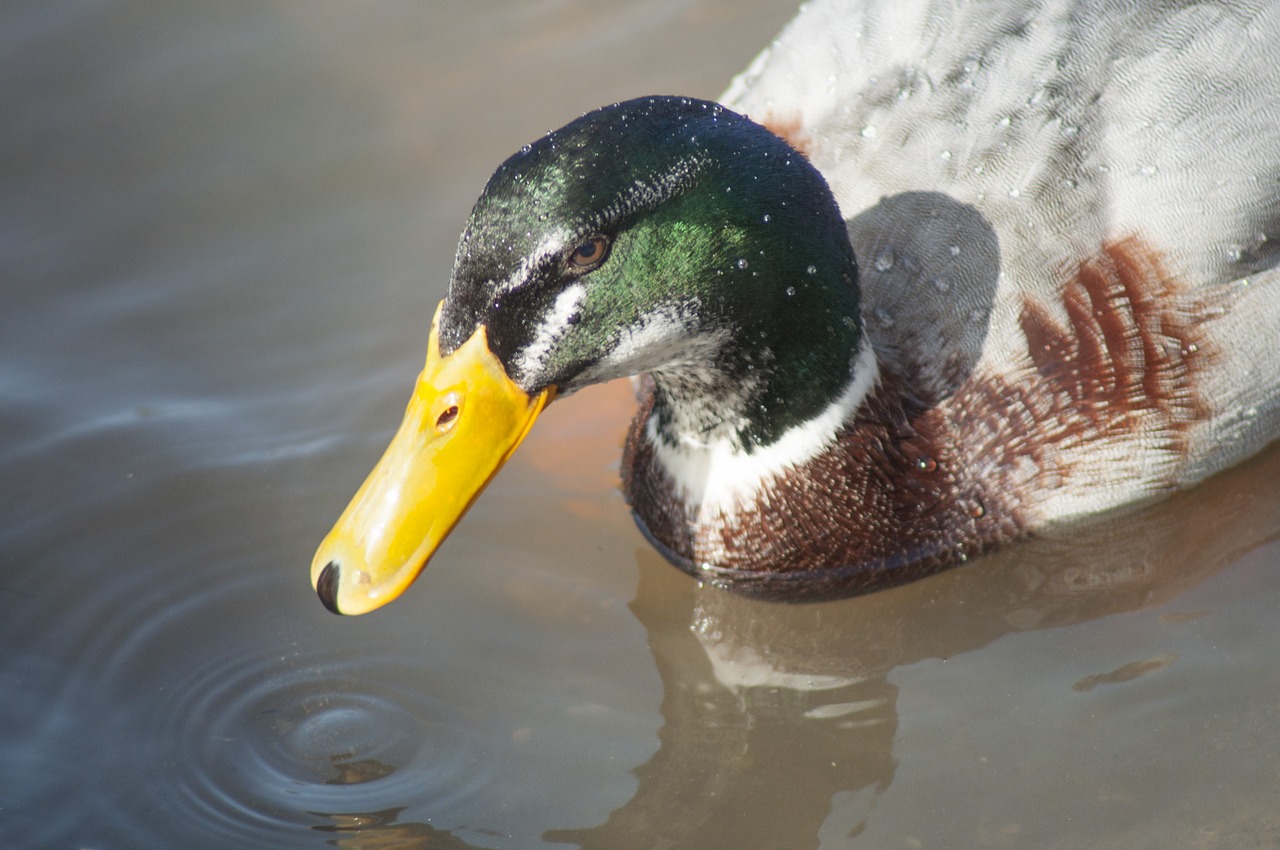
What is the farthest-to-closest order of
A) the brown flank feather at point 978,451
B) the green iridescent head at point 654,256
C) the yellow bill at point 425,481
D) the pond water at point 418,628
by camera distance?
the brown flank feather at point 978,451, the pond water at point 418,628, the yellow bill at point 425,481, the green iridescent head at point 654,256

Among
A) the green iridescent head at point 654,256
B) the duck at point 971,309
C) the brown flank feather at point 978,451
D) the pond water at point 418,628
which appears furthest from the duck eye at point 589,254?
the pond water at point 418,628

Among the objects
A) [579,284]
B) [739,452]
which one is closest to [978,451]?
[739,452]

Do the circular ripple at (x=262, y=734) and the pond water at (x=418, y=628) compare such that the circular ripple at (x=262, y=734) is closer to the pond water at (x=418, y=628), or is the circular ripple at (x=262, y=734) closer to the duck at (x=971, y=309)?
the pond water at (x=418, y=628)

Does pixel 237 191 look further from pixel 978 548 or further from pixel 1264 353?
pixel 1264 353

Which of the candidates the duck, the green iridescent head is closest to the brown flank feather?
the duck

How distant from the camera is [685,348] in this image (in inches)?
128

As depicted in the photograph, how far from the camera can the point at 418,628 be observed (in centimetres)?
379

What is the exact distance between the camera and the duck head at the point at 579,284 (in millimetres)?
2928

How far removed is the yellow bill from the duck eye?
0.24 m

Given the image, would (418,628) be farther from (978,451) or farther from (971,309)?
(971,309)

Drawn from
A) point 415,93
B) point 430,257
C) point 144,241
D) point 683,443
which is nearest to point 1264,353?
point 683,443

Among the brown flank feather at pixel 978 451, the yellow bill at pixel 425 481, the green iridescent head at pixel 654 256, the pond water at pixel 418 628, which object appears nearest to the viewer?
the green iridescent head at pixel 654 256

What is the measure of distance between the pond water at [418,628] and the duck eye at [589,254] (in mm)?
1160

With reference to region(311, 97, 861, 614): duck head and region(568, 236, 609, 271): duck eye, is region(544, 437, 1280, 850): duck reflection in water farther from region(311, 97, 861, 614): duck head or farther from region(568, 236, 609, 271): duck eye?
region(568, 236, 609, 271): duck eye
